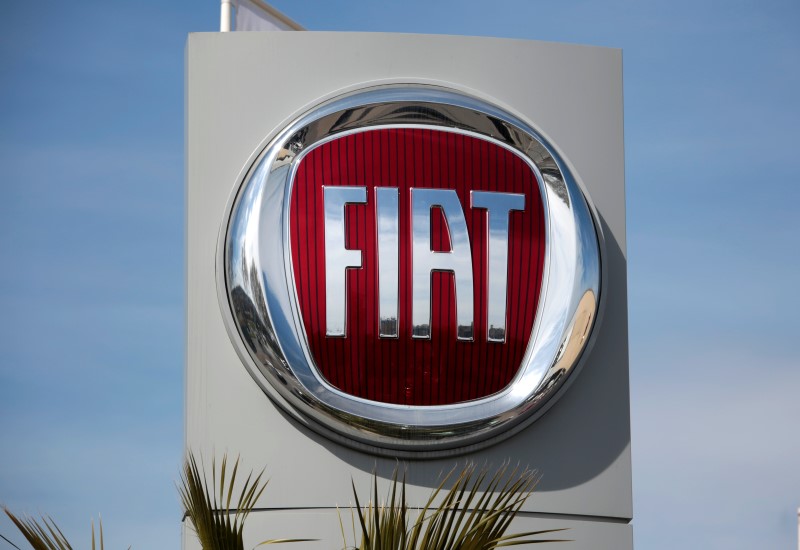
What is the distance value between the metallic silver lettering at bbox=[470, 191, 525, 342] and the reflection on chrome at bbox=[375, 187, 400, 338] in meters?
0.62

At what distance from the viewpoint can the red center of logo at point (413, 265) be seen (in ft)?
25.7

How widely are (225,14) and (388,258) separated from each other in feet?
13.8

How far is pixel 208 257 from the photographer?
807 centimetres

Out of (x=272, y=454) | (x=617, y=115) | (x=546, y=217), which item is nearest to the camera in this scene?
(x=272, y=454)

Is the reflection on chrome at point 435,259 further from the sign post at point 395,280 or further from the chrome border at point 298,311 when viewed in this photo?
the chrome border at point 298,311

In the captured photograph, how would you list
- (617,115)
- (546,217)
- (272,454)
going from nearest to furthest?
(272,454) < (546,217) < (617,115)

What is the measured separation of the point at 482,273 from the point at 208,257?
6.57ft

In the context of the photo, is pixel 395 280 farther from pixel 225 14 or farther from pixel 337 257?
pixel 225 14

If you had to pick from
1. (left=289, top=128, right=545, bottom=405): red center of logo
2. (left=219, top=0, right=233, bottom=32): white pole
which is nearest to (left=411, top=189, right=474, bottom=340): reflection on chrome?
(left=289, top=128, right=545, bottom=405): red center of logo

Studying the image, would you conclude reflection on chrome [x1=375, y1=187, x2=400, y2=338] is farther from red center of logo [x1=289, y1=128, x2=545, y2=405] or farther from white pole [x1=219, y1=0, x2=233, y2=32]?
white pole [x1=219, y1=0, x2=233, y2=32]

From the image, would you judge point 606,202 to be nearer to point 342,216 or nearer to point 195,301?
point 342,216

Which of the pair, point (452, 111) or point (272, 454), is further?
point (452, 111)

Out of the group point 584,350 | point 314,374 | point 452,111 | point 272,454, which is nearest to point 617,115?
point 452,111

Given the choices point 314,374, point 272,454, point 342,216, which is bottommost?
point 272,454
